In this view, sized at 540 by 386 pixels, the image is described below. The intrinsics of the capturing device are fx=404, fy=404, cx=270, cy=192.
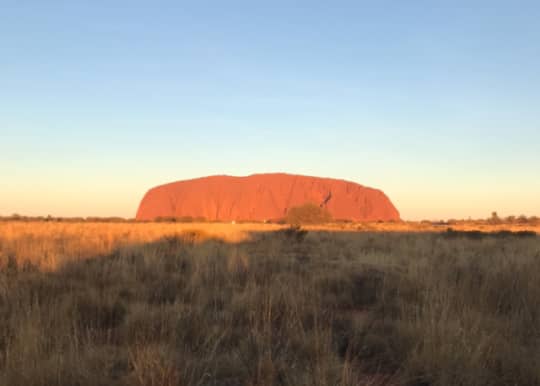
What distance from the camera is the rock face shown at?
10881cm

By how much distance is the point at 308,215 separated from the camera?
2100 inches

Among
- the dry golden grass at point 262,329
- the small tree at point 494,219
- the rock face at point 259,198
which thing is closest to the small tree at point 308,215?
the small tree at point 494,219

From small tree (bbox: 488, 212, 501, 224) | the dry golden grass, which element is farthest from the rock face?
the dry golden grass

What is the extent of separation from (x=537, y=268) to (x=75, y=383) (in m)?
6.90

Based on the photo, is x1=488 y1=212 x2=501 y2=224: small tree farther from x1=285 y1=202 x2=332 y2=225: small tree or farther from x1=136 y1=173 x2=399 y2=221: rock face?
x1=136 y1=173 x2=399 y2=221: rock face

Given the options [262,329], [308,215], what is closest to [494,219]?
[308,215]

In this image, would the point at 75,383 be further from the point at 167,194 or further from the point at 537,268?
the point at 167,194

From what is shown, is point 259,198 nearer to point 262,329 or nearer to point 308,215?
point 308,215

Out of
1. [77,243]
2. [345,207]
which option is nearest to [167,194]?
[345,207]

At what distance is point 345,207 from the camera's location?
110812mm

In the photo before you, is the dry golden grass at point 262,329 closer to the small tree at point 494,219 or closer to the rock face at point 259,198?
the small tree at point 494,219

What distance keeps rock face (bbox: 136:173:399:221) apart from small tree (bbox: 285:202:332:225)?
49948 millimetres

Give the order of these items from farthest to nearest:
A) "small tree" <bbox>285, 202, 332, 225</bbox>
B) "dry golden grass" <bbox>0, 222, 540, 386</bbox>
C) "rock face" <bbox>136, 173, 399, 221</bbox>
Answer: "rock face" <bbox>136, 173, 399, 221</bbox> → "small tree" <bbox>285, 202, 332, 225</bbox> → "dry golden grass" <bbox>0, 222, 540, 386</bbox>

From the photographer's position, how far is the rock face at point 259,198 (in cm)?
10881
